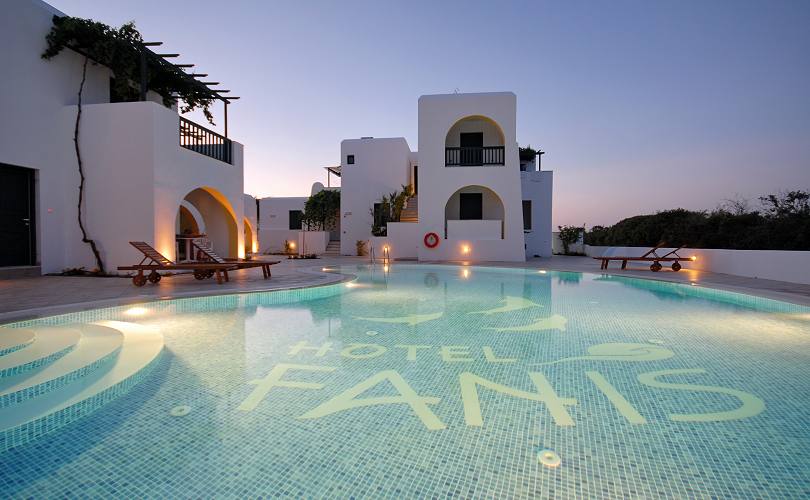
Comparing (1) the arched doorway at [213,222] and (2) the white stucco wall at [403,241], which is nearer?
(1) the arched doorway at [213,222]

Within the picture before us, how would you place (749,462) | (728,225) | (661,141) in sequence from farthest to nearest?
(661,141) < (728,225) < (749,462)

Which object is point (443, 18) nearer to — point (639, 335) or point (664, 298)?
point (664, 298)

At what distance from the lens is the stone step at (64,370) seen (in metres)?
2.41

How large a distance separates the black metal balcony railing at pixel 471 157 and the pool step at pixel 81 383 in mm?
14529

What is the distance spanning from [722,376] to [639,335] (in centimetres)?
132

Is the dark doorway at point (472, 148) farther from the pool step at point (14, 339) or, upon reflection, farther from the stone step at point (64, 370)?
the pool step at point (14, 339)

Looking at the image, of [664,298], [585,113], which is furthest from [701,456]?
[585,113]

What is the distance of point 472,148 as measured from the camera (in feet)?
52.5

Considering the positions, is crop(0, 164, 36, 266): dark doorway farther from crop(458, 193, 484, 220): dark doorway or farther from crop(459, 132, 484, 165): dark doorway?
crop(458, 193, 484, 220): dark doorway

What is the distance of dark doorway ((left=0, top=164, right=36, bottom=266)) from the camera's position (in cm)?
836

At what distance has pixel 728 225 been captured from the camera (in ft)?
43.4

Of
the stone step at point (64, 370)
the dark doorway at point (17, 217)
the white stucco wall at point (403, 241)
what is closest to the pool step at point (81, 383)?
the stone step at point (64, 370)

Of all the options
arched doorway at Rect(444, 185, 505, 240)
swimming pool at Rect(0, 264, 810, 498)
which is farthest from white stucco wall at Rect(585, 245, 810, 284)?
arched doorway at Rect(444, 185, 505, 240)

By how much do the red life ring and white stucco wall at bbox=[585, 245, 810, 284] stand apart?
29.7 ft
